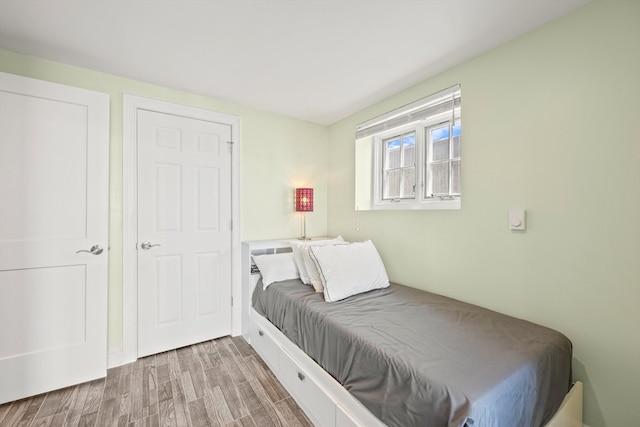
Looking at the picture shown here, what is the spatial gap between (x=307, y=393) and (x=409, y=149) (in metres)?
2.16

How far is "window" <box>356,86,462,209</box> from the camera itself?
2117 millimetres

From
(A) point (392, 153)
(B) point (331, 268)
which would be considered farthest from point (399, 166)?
(B) point (331, 268)

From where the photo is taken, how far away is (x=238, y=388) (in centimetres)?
191

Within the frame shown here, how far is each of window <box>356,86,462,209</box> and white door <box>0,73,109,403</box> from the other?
7.77 feet

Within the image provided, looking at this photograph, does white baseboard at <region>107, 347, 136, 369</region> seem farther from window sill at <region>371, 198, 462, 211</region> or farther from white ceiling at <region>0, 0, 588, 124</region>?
window sill at <region>371, 198, 462, 211</region>

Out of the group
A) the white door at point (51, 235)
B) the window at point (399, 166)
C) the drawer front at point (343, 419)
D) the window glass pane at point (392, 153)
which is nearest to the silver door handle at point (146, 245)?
the white door at point (51, 235)

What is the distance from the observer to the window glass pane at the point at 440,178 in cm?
221

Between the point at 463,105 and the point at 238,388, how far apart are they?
2.63 meters

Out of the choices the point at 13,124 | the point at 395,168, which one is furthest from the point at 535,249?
the point at 13,124

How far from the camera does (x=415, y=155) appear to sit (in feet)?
8.00

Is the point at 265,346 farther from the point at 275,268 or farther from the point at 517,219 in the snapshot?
the point at 517,219

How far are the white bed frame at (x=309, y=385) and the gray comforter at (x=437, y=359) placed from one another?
0.06m

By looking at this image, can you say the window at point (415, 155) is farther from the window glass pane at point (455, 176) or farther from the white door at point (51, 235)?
the white door at point (51, 235)

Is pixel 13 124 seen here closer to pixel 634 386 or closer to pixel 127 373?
pixel 127 373
